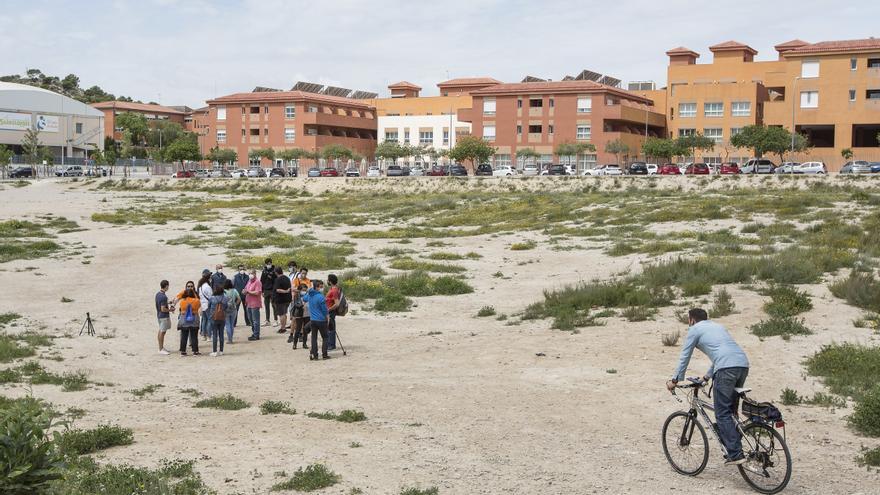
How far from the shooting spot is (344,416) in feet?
46.3

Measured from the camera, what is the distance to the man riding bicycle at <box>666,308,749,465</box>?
1019cm

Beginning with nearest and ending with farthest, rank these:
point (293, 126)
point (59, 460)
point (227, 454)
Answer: point (59, 460), point (227, 454), point (293, 126)

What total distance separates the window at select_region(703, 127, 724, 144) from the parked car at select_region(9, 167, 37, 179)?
81010 millimetres

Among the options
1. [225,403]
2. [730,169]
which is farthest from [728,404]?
[730,169]

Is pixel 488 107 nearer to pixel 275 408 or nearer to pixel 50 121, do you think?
pixel 50 121

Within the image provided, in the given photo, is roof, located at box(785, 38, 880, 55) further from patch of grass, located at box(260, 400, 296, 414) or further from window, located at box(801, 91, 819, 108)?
patch of grass, located at box(260, 400, 296, 414)

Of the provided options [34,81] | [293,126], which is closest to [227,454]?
[293,126]

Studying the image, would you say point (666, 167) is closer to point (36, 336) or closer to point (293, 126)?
point (293, 126)

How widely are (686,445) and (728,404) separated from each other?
3.49 ft

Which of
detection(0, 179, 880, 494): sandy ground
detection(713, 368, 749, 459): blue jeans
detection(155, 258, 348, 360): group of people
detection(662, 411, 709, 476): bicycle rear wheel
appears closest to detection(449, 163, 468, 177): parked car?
detection(0, 179, 880, 494): sandy ground

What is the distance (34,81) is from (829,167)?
16680cm

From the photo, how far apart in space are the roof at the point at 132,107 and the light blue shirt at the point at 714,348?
162 metres

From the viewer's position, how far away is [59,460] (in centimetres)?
773

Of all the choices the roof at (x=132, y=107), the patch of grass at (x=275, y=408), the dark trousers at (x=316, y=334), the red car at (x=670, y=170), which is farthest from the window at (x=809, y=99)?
the roof at (x=132, y=107)
